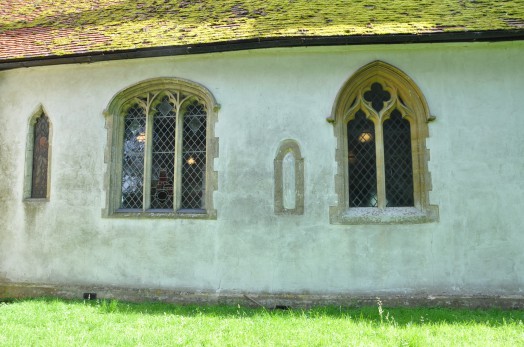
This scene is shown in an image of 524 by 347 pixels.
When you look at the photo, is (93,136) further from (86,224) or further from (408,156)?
(408,156)

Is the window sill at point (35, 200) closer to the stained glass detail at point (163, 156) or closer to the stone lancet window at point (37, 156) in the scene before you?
the stone lancet window at point (37, 156)

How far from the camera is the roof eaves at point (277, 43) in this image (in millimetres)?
5940

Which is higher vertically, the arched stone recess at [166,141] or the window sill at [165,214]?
the arched stone recess at [166,141]

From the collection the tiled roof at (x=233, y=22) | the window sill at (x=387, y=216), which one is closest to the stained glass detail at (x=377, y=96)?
the tiled roof at (x=233, y=22)

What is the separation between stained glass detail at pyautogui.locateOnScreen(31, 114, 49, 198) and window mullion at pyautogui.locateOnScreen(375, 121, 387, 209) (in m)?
6.15

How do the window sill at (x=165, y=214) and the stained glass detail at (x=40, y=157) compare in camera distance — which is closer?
the window sill at (x=165, y=214)

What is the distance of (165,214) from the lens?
6559mm

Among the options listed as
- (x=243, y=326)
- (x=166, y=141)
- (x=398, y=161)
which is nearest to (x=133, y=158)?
(x=166, y=141)

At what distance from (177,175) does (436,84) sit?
184 inches

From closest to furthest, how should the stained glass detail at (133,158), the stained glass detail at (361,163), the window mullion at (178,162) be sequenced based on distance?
the stained glass detail at (361,163) < the window mullion at (178,162) < the stained glass detail at (133,158)

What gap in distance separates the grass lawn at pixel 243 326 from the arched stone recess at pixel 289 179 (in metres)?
Answer: 1.64

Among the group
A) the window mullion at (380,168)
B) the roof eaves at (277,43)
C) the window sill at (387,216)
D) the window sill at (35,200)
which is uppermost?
the roof eaves at (277,43)

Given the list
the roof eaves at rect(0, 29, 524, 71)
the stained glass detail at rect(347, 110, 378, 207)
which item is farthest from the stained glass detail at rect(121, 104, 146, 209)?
the stained glass detail at rect(347, 110, 378, 207)

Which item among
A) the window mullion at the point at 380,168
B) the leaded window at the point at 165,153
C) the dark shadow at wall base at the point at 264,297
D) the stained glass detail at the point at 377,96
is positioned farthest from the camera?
the leaded window at the point at 165,153
